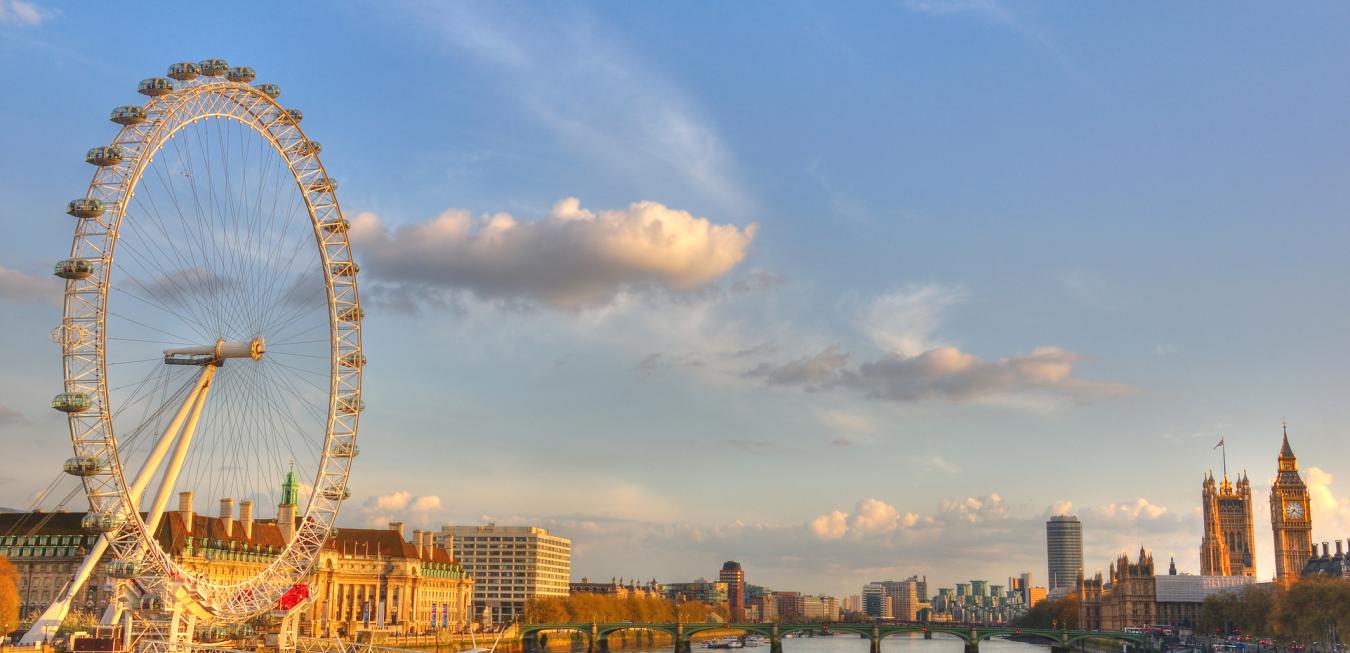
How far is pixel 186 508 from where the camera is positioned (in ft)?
449

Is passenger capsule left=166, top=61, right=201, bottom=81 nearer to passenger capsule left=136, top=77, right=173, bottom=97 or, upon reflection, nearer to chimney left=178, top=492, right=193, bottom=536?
passenger capsule left=136, top=77, right=173, bottom=97

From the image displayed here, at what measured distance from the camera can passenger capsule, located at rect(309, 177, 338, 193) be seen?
83.1 metres

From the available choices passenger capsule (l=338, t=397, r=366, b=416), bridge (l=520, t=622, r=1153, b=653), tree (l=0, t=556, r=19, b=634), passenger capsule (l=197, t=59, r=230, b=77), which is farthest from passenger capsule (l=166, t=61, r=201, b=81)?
bridge (l=520, t=622, r=1153, b=653)

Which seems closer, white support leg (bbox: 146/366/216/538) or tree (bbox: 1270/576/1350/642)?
white support leg (bbox: 146/366/216/538)

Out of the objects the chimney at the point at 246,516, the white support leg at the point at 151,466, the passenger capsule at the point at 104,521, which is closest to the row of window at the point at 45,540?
the chimney at the point at 246,516

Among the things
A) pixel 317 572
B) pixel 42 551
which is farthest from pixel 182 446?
pixel 42 551

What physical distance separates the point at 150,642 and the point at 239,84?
33.0 metres

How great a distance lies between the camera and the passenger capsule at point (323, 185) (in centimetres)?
8306

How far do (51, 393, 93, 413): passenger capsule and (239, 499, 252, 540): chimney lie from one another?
87.3m

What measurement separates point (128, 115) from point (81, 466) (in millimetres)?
18855

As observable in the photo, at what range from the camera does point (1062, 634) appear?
180 meters

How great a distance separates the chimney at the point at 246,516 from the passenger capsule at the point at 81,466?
285ft

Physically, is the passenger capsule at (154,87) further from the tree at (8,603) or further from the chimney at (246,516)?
the chimney at (246,516)

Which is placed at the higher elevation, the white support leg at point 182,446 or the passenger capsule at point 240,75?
the passenger capsule at point 240,75
